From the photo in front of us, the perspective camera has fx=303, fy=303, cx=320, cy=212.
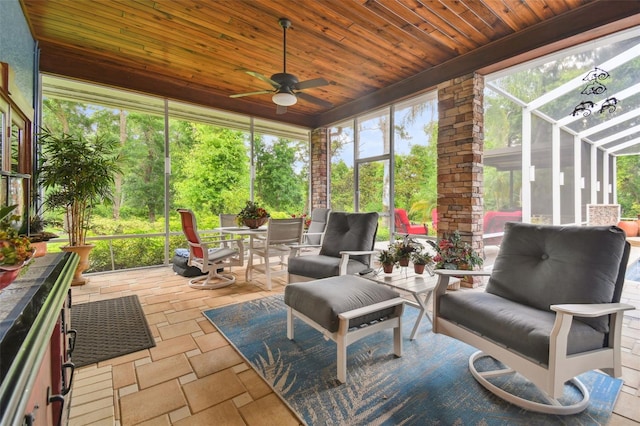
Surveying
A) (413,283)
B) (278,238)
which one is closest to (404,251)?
(413,283)

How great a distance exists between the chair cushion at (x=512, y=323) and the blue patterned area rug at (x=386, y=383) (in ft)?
1.13

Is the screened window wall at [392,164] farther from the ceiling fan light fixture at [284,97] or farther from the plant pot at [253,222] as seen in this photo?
the ceiling fan light fixture at [284,97]

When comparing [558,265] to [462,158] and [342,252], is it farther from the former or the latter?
[462,158]

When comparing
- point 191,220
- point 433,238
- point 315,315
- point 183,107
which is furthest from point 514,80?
point 183,107

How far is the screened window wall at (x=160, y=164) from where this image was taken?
4164 mm

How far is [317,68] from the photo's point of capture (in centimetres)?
416

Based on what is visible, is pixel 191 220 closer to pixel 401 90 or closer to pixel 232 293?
pixel 232 293

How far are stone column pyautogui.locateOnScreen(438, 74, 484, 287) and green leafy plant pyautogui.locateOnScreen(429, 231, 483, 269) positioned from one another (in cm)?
12

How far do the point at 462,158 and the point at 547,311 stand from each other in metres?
2.37

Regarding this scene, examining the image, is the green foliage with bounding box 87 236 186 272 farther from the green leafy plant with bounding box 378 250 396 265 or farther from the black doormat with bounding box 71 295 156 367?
the green leafy plant with bounding box 378 250 396 265

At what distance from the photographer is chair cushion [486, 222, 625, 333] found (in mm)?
1605

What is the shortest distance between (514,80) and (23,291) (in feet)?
16.6

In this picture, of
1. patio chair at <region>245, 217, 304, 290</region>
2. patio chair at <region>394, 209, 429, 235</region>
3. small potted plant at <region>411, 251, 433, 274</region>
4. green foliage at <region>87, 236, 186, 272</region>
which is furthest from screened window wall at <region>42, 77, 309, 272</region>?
small potted plant at <region>411, 251, 433, 274</region>

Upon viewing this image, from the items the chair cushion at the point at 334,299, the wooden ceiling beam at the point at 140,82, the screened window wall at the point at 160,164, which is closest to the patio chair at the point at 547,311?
the chair cushion at the point at 334,299
